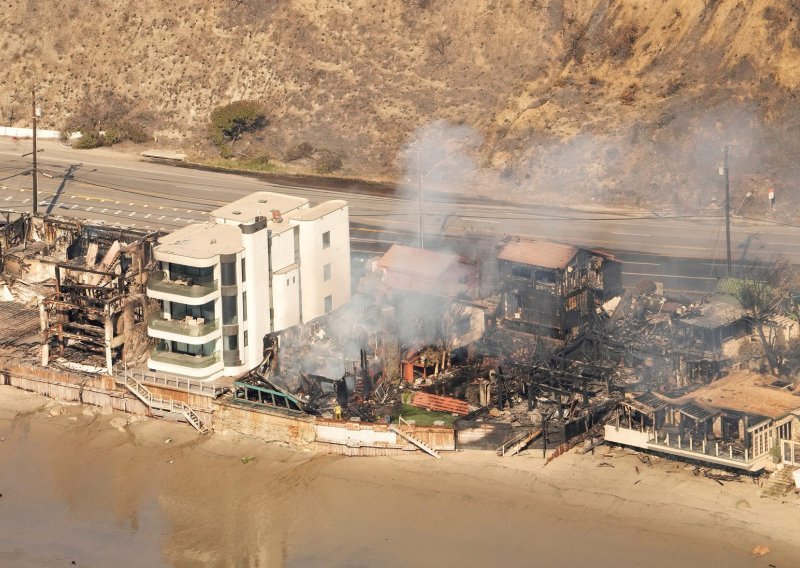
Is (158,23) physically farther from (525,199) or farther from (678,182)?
(678,182)

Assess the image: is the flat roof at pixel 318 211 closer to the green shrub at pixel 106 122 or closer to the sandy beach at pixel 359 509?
the sandy beach at pixel 359 509

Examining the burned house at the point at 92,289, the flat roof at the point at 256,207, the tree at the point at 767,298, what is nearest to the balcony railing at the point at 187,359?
the burned house at the point at 92,289

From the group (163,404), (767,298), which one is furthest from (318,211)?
(767,298)

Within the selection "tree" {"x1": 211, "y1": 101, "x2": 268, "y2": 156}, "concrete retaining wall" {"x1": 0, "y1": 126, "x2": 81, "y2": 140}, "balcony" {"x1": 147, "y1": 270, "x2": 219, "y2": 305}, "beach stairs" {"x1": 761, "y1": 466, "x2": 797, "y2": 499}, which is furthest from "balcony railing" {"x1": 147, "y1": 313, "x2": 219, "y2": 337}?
"concrete retaining wall" {"x1": 0, "y1": 126, "x2": 81, "y2": 140}

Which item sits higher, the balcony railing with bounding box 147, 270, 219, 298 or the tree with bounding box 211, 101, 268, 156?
the tree with bounding box 211, 101, 268, 156

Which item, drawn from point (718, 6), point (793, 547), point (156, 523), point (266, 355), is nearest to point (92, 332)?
point (266, 355)

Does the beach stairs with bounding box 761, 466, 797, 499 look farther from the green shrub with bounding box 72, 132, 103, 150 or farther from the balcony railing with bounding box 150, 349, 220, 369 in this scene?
the green shrub with bounding box 72, 132, 103, 150

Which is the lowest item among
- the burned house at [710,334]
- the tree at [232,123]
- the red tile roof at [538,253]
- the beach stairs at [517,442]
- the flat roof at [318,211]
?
the beach stairs at [517,442]
